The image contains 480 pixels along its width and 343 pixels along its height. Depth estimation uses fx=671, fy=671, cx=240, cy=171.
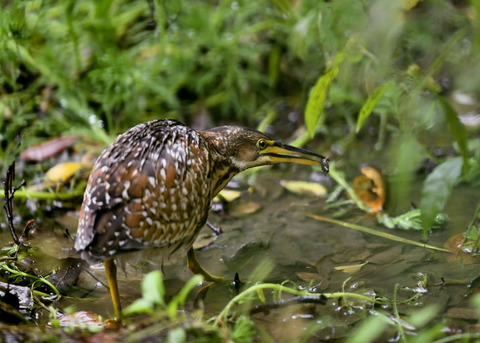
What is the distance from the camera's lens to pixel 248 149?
479 centimetres

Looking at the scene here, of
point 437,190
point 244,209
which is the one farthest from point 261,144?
point 437,190

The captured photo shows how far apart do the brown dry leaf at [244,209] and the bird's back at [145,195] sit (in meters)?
1.14

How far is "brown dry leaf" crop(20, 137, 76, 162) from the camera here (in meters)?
6.02

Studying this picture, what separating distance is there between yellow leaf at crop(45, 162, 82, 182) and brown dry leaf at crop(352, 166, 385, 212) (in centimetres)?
237

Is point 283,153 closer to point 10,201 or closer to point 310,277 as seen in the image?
point 310,277

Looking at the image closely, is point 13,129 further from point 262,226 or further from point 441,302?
A: point 441,302

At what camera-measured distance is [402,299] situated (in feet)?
13.1

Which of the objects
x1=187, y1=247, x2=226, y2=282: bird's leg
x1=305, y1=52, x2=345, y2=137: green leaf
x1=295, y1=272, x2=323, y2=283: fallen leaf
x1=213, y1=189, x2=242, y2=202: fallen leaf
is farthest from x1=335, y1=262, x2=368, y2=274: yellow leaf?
x1=213, y1=189, x2=242, y2=202: fallen leaf

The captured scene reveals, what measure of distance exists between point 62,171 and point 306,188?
2077mm

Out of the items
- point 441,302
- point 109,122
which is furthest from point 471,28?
point 109,122

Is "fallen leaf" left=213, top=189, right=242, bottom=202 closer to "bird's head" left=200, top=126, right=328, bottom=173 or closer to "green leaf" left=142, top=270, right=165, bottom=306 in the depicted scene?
"bird's head" left=200, top=126, right=328, bottom=173

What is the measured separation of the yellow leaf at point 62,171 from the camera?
5621mm

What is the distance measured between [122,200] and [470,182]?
114 inches

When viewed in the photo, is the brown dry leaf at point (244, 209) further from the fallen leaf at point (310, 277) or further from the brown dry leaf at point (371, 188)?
the fallen leaf at point (310, 277)
